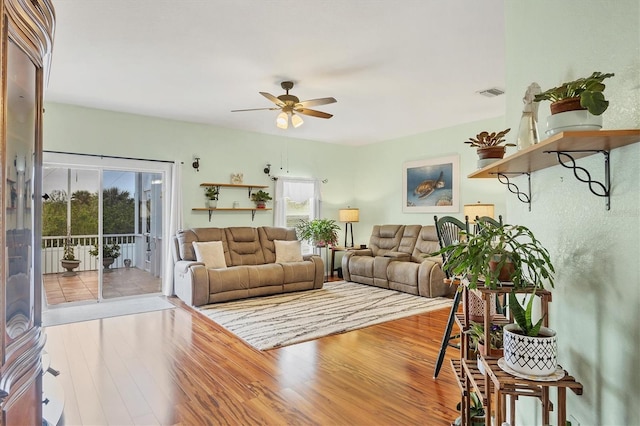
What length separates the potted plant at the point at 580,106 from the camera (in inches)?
40.3

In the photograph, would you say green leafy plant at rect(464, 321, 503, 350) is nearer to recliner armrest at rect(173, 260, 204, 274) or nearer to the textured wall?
the textured wall

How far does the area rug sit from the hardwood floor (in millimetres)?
184

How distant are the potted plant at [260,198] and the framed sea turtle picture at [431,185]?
2.52 m

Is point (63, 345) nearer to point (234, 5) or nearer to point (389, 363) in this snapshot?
point (389, 363)

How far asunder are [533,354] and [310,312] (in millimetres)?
3557

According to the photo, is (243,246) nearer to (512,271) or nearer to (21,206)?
(21,206)

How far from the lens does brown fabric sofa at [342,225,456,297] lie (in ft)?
18.0

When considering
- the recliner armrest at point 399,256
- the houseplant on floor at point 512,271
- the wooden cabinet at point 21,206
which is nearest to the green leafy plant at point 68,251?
the recliner armrest at point 399,256

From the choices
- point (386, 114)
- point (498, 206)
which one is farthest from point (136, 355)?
point (498, 206)

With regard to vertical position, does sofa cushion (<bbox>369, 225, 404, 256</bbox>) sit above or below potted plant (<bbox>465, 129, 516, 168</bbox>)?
below

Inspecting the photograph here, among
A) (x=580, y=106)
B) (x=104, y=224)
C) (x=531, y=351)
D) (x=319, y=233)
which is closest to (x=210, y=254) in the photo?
(x=104, y=224)

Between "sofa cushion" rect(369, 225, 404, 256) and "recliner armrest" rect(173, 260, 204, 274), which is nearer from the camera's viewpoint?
"recliner armrest" rect(173, 260, 204, 274)

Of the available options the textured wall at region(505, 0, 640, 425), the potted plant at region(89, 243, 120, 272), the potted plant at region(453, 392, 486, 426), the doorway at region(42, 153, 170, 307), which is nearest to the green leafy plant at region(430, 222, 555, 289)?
the textured wall at region(505, 0, 640, 425)

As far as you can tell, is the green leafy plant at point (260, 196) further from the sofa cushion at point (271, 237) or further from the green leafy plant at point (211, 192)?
the green leafy plant at point (211, 192)
